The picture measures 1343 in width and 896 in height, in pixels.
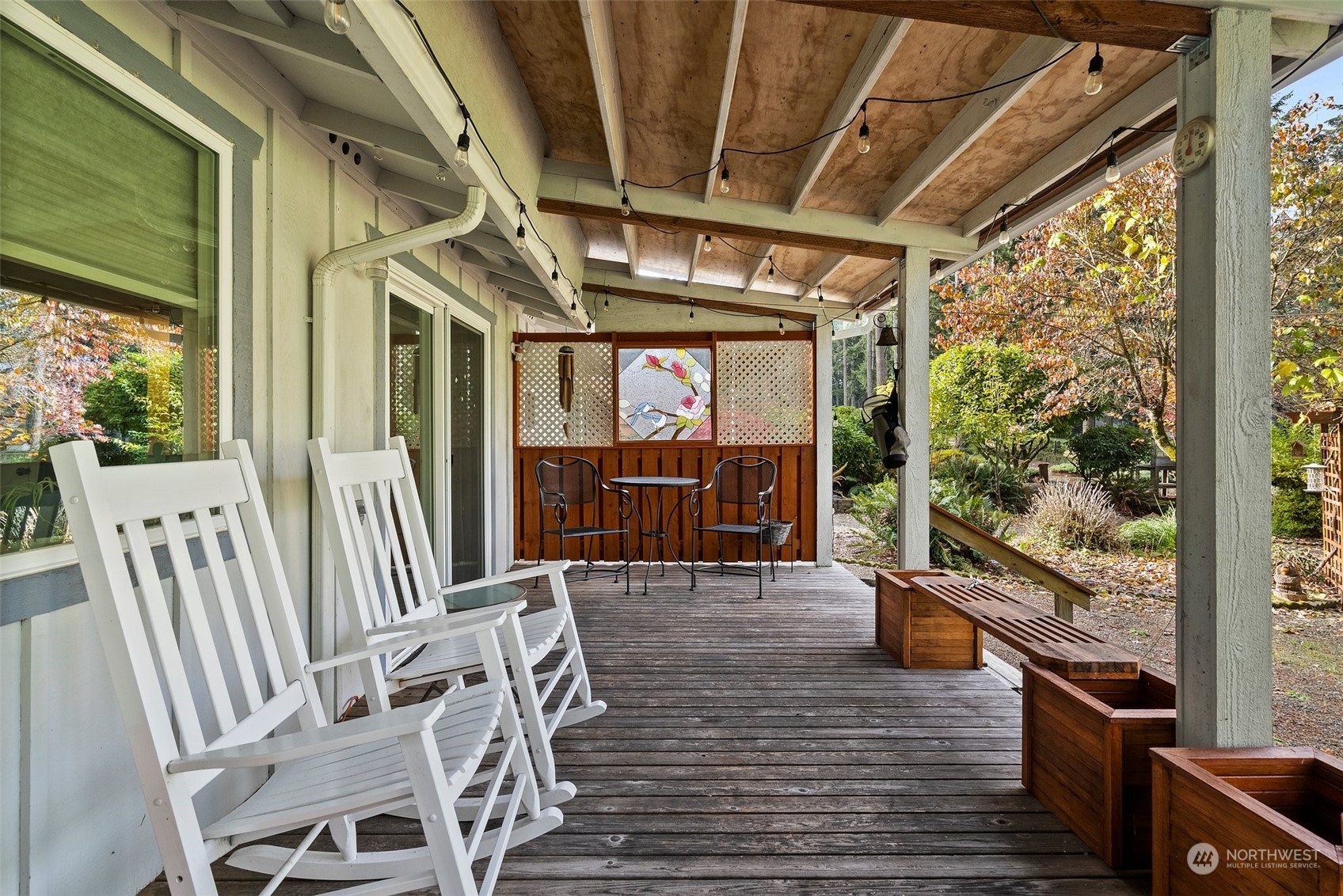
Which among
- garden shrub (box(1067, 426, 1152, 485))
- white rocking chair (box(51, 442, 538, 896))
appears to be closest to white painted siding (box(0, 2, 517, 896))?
white rocking chair (box(51, 442, 538, 896))

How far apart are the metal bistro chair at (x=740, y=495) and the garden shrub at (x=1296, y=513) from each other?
513cm

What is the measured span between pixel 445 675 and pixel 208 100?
68.6 inches

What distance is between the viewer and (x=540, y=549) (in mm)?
5516

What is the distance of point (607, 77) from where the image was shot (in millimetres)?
2320

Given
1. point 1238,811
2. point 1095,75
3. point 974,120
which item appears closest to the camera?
point 1238,811

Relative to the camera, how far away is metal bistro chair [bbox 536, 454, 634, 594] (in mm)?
5047

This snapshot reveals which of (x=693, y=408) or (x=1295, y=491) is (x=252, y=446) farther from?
(x=1295, y=491)

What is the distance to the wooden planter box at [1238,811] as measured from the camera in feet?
3.91

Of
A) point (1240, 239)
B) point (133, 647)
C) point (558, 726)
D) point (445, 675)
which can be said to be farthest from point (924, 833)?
point (133, 647)

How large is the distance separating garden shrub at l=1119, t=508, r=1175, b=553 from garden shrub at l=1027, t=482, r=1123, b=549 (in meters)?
0.11

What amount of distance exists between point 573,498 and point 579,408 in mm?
880

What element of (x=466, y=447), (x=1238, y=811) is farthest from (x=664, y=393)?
(x=1238, y=811)

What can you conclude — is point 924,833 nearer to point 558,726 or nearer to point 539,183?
point 558,726

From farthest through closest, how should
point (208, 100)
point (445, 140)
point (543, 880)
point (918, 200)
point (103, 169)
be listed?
point (918, 200)
point (445, 140)
point (208, 100)
point (543, 880)
point (103, 169)
